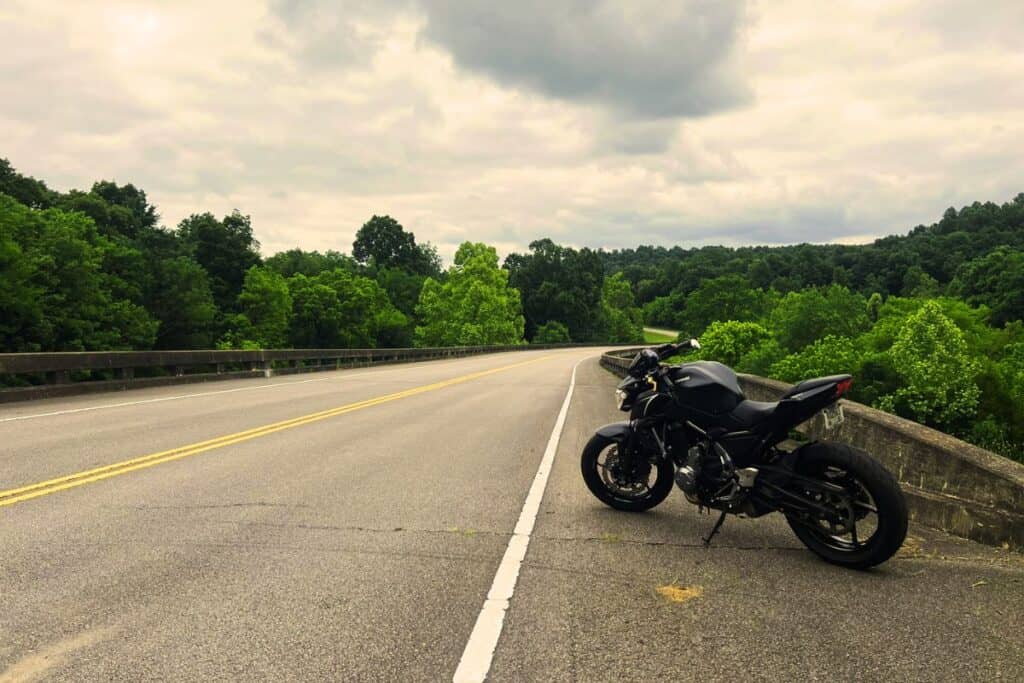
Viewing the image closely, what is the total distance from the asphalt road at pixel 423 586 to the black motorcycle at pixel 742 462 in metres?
0.23

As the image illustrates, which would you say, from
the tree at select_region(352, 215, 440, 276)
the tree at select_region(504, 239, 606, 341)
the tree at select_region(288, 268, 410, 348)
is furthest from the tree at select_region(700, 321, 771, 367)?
the tree at select_region(352, 215, 440, 276)

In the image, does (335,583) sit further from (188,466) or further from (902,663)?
(188,466)

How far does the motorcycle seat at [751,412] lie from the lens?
4898mm

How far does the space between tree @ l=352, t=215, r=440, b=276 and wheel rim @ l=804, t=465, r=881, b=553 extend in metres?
135

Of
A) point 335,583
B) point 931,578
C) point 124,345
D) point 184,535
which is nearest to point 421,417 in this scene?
point 184,535

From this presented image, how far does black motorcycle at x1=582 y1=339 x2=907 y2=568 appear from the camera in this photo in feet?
14.5

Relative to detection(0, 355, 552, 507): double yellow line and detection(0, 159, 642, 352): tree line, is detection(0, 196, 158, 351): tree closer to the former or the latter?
detection(0, 159, 642, 352): tree line

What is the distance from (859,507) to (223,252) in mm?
77391

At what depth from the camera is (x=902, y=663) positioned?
3119mm

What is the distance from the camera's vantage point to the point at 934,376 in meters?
16.5

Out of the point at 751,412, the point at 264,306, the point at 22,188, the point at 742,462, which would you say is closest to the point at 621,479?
the point at 742,462

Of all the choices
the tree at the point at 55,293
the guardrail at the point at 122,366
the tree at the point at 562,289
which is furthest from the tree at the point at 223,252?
the tree at the point at 562,289

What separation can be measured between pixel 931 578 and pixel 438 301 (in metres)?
88.4

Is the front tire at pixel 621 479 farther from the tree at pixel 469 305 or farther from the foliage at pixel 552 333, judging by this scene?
the foliage at pixel 552 333
